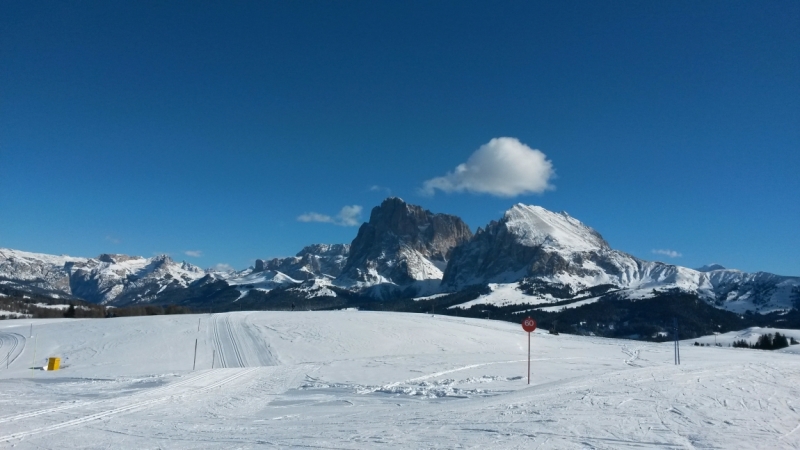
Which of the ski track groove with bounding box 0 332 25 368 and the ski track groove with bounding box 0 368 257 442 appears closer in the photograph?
the ski track groove with bounding box 0 368 257 442

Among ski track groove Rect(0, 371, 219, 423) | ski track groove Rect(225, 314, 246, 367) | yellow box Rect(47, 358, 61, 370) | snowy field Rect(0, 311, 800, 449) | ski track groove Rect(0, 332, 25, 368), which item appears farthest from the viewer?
ski track groove Rect(0, 332, 25, 368)

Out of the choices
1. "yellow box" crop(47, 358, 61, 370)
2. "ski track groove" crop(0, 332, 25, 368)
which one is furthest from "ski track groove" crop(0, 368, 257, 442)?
"ski track groove" crop(0, 332, 25, 368)

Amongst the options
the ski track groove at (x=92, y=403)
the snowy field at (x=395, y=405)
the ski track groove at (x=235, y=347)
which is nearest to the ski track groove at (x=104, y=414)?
the snowy field at (x=395, y=405)

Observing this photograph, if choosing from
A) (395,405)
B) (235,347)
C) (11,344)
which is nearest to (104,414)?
(395,405)

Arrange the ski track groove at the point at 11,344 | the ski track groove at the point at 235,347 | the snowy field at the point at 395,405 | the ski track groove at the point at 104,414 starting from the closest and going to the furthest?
the snowy field at the point at 395,405, the ski track groove at the point at 104,414, the ski track groove at the point at 235,347, the ski track groove at the point at 11,344

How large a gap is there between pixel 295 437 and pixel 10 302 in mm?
229365

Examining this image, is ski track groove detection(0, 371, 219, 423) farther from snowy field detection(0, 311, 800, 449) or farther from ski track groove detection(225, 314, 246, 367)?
ski track groove detection(225, 314, 246, 367)

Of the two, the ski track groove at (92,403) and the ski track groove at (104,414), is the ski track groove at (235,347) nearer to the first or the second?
the ski track groove at (92,403)

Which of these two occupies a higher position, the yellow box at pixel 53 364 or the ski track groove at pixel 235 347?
the ski track groove at pixel 235 347

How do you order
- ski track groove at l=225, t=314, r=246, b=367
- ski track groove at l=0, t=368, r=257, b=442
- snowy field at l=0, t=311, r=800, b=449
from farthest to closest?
ski track groove at l=225, t=314, r=246, b=367
ski track groove at l=0, t=368, r=257, b=442
snowy field at l=0, t=311, r=800, b=449

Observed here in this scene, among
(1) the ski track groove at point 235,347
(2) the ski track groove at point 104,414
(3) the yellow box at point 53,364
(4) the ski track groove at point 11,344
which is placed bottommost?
(4) the ski track groove at point 11,344

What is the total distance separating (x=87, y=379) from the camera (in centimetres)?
2938

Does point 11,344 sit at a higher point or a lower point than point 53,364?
lower

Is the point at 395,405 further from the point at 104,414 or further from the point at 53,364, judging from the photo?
the point at 53,364
